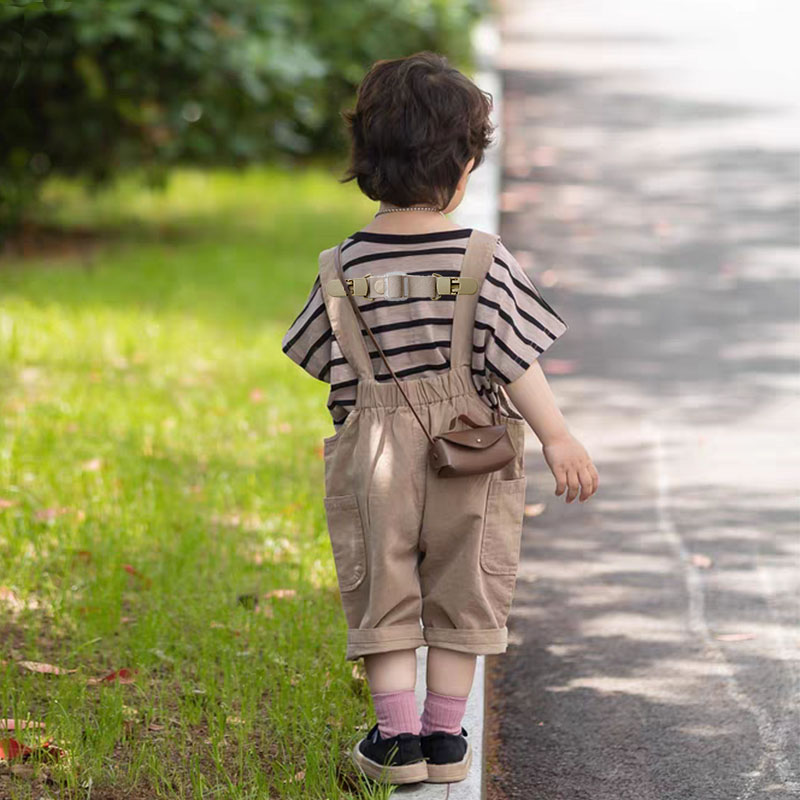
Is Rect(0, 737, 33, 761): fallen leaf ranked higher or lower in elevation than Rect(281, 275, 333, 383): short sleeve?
lower

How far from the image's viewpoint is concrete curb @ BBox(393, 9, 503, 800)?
3.41 meters

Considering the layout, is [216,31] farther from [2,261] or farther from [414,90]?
[414,90]

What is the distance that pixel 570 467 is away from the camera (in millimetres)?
3283

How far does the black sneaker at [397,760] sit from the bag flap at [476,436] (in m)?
0.68

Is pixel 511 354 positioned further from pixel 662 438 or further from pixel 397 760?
pixel 662 438

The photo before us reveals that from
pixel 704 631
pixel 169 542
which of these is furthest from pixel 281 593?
pixel 704 631

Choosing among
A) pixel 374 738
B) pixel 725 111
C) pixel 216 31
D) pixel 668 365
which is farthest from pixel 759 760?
pixel 725 111

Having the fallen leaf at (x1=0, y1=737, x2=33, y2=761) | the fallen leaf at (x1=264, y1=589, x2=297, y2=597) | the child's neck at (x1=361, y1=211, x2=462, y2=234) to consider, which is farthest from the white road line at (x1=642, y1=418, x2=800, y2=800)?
the fallen leaf at (x1=0, y1=737, x2=33, y2=761)

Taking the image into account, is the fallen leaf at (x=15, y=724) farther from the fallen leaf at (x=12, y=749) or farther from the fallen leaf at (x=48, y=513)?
the fallen leaf at (x=48, y=513)

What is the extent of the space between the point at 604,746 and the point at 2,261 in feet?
23.5

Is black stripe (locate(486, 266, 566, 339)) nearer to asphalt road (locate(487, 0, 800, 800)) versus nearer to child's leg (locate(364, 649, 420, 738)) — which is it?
child's leg (locate(364, 649, 420, 738))

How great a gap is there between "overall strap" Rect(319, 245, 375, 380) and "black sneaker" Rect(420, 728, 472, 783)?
85 centimetres

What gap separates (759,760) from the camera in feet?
12.5

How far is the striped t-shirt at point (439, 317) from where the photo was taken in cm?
327
